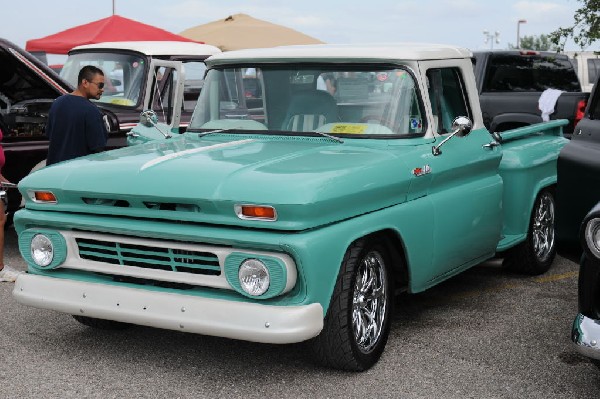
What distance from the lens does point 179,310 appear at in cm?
488

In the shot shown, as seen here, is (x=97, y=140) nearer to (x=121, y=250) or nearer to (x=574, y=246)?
(x=121, y=250)

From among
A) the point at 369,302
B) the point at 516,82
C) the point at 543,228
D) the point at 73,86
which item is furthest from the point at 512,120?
the point at 369,302

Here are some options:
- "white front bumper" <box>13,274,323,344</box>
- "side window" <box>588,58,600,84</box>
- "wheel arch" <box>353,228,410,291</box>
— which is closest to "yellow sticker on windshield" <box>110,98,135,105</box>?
"white front bumper" <box>13,274,323,344</box>

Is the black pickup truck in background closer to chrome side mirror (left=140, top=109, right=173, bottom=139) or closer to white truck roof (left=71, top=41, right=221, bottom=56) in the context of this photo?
white truck roof (left=71, top=41, right=221, bottom=56)

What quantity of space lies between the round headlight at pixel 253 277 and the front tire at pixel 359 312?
43cm

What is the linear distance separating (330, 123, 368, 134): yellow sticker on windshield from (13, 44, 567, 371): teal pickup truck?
0.01 metres

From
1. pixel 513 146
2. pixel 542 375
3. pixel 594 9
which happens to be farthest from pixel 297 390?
pixel 594 9

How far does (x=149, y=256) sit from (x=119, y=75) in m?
6.11

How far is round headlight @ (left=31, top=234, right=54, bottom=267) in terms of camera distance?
541 cm

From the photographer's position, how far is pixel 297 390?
5.04m

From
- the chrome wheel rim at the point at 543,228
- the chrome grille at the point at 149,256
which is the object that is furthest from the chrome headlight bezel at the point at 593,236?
the chrome wheel rim at the point at 543,228

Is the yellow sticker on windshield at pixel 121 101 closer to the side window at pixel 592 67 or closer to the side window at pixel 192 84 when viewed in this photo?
the side window at pixel 192 84

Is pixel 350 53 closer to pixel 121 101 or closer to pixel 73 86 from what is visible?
pixel 73 86

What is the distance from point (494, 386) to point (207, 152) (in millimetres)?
2091
